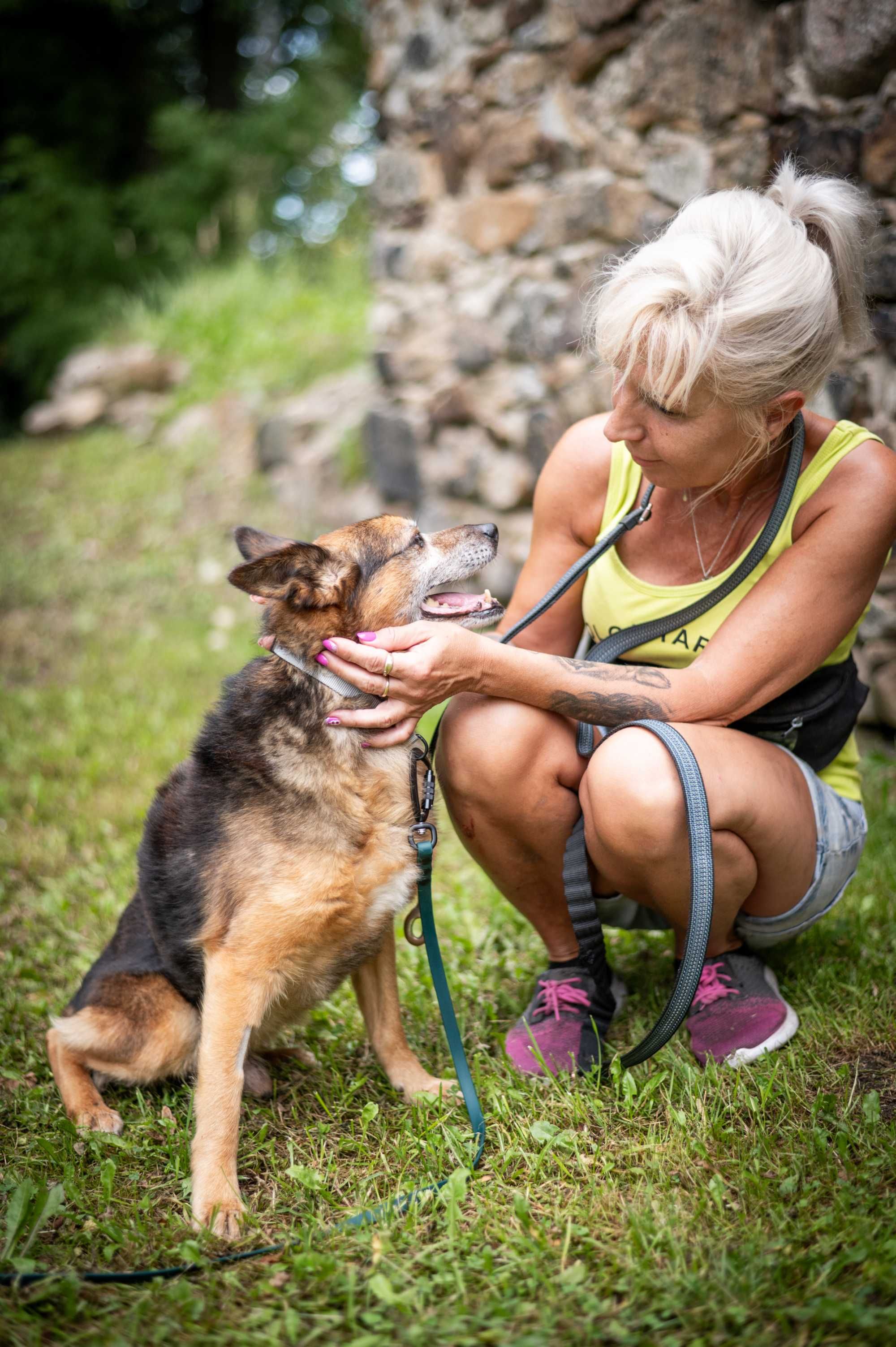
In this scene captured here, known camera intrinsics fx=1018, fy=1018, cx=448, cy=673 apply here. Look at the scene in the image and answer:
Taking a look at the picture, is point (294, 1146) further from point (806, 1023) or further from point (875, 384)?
point (875, 384)

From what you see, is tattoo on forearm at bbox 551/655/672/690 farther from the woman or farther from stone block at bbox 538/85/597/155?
stone block at bbox 538/85/597/155

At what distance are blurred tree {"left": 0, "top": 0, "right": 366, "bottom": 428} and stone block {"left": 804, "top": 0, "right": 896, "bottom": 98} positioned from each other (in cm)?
937

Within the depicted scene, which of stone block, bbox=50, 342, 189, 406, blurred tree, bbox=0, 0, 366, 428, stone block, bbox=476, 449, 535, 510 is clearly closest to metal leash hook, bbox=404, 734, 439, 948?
stone block, bbox=476, 449, 535, 510

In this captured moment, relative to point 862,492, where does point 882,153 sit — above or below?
above

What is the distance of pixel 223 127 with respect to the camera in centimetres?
1231

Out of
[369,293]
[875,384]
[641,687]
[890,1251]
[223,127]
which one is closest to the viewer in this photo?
[890,1251]

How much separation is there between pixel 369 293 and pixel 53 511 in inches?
144

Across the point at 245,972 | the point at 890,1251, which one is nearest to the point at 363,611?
the point at 245,972

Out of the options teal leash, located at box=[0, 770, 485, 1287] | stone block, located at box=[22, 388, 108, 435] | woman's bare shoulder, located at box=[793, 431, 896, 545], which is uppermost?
woman's bare shoulder, located at box=[793, 431, 896, 545]

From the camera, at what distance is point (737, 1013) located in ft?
8.29

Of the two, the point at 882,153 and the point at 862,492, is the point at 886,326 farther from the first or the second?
the point at 862,492

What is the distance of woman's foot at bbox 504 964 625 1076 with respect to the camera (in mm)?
2564

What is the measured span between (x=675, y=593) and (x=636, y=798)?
592mm

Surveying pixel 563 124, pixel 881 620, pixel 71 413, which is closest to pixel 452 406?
pixel 563 124
